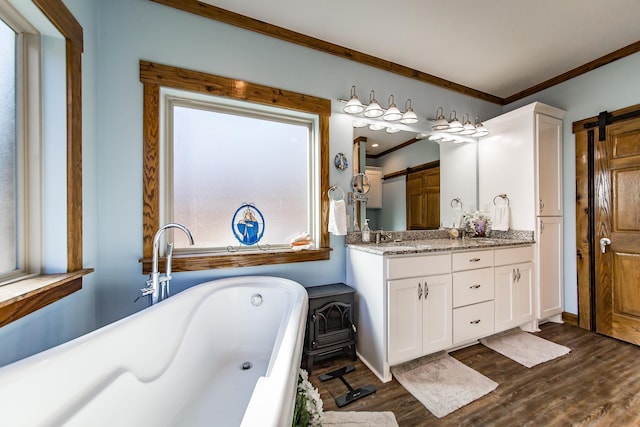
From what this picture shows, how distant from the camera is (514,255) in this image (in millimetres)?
2285

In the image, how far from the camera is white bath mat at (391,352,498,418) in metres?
1.50

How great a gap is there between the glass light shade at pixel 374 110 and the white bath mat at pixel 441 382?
80.7 inches

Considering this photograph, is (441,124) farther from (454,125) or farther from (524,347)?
(524,347)

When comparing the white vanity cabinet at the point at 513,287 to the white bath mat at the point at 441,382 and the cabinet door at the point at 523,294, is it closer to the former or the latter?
the cabinet door at the point at 523,294

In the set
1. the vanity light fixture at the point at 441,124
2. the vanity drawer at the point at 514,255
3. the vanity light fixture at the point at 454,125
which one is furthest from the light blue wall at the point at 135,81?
the vanity drawer at the point at 514,255

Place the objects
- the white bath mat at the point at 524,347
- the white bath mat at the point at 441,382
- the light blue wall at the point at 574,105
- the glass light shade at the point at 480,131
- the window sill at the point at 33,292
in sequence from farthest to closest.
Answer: the glass light shade at the point at 480,131, the light blue wall at the point at 574,105, the white bath mat at the point at 524,347, the white bath mat at the point at 441,382, the window sill at the point at 33,292

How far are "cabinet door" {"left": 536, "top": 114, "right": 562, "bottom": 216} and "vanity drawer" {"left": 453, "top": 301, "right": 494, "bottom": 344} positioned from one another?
46.5 inches

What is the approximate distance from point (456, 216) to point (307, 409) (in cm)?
251

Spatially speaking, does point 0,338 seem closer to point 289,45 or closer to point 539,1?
point 289,45

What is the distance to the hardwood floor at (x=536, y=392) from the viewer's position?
137 centimetres

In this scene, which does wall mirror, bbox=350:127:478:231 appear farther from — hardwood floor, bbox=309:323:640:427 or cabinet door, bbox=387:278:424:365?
hardwood floor, bbox=309:323:640:427

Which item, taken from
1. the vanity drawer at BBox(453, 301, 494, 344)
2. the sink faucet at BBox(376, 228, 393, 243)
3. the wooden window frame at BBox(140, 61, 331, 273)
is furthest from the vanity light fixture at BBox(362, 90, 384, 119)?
the vanity drawer at BBox(453, 301, 494, 344)

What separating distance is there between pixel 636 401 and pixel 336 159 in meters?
2.47

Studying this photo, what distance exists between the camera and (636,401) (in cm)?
147
